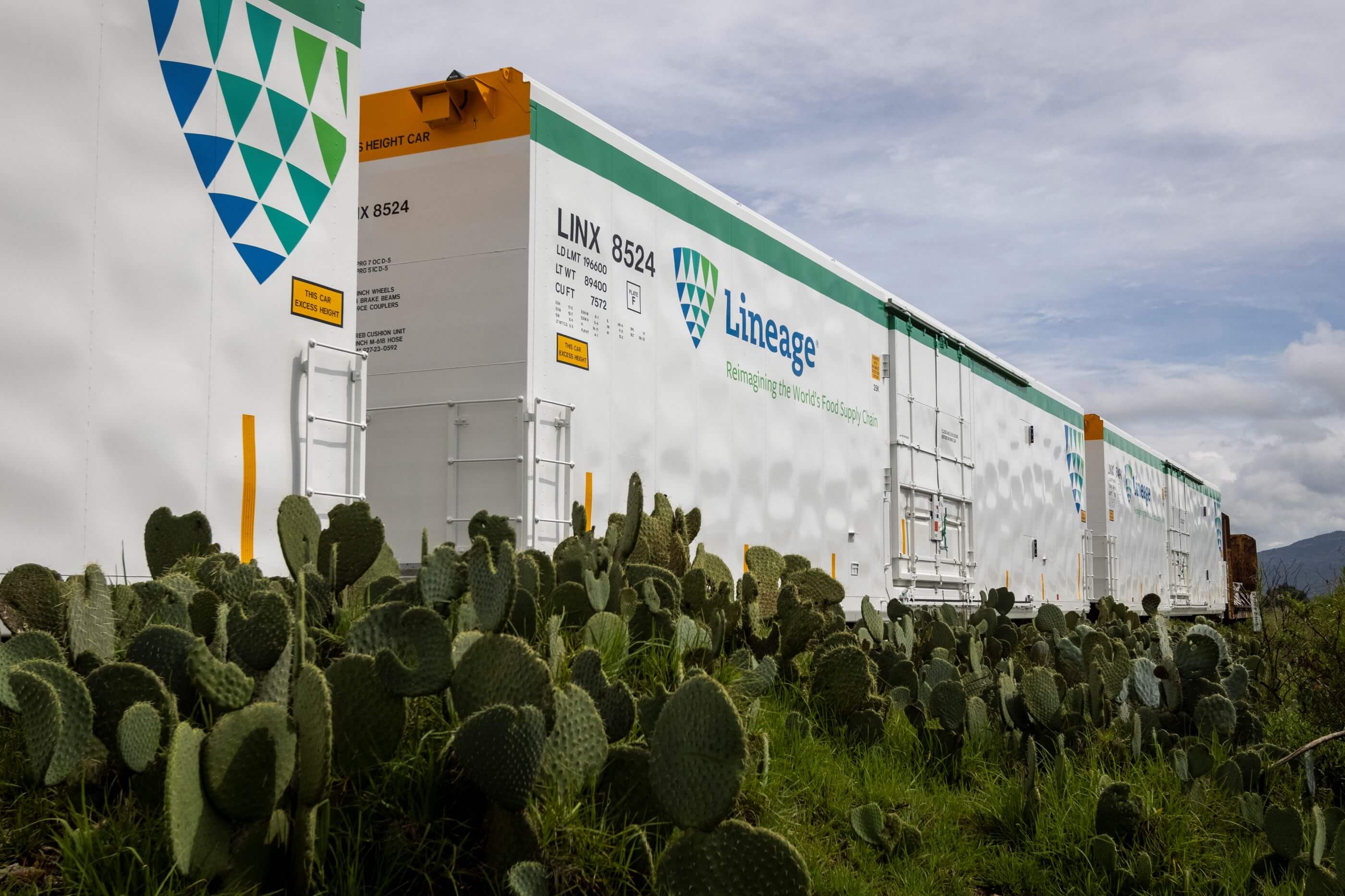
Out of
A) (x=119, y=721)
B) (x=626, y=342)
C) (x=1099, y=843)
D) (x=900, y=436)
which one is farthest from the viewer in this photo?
(x=900, y=436)

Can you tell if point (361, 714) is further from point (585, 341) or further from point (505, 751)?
point (585, 341)

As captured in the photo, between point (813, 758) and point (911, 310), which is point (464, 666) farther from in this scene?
point (911, 310)

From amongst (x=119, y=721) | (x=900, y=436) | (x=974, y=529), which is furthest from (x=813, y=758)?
(x=974, y=529)

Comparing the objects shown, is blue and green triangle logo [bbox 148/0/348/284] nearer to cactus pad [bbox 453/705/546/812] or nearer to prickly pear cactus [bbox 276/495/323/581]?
prickly pear cactus [bbox 276/495/323/581]

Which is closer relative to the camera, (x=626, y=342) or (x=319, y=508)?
(x=319, y=508)

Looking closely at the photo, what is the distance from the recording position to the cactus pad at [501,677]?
9.07ft

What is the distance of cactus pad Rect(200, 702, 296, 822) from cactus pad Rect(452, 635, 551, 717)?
1.66ft

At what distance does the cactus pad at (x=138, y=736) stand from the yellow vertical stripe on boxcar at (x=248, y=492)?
230 cm

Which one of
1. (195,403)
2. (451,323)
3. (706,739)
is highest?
(451,323)

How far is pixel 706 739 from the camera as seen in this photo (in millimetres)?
2572

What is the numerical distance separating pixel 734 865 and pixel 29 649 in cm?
183

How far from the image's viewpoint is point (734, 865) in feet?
8.27

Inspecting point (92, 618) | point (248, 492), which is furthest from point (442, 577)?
point (248, 492)

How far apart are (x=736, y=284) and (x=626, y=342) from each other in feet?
5.24
